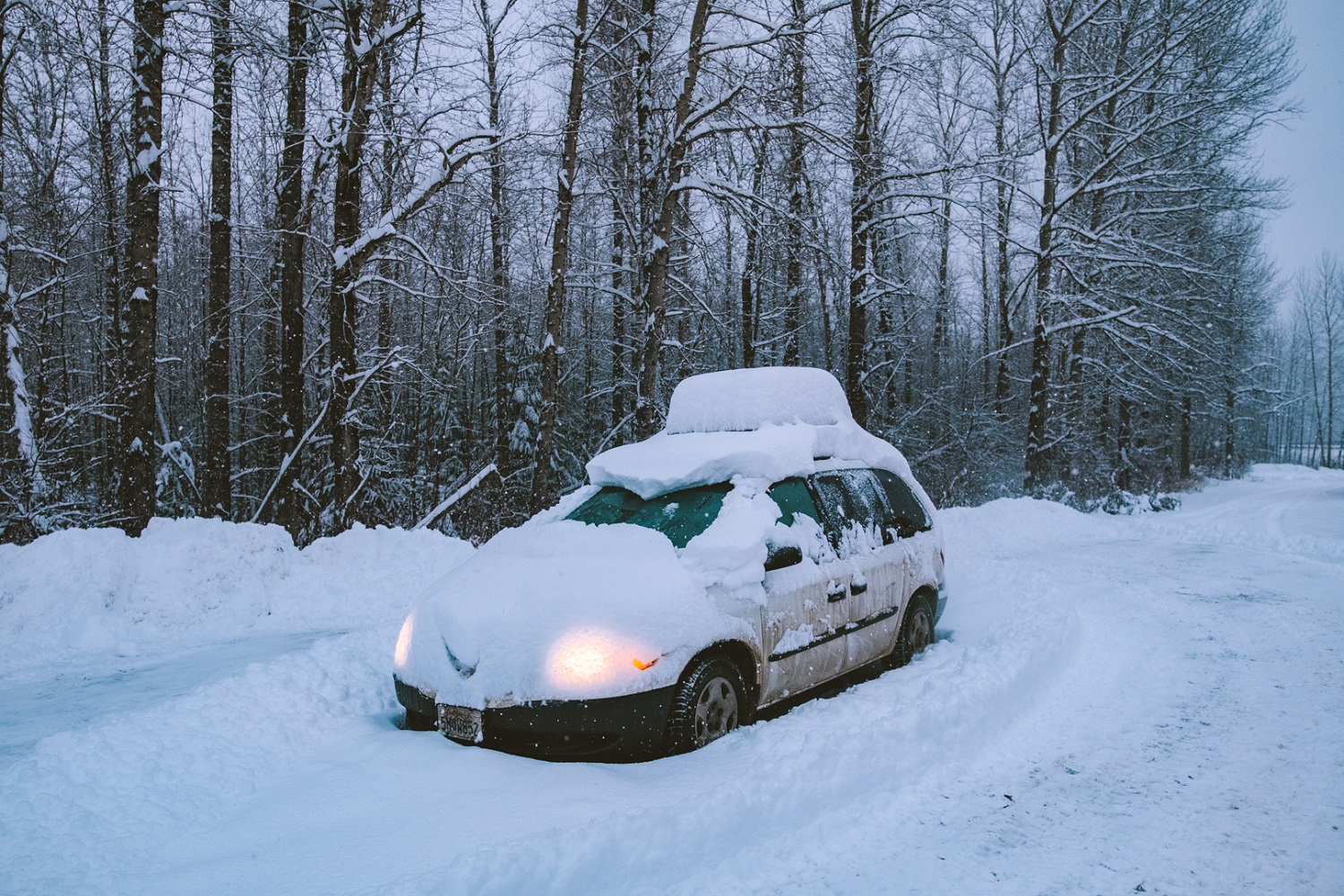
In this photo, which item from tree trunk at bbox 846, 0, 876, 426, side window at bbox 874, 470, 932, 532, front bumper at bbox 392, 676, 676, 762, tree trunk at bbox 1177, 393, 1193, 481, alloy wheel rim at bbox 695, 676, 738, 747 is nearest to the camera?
front bumper at bbox 392, 676, 676, 762

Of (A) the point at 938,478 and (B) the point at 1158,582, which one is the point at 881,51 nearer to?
(B) the point at 1158,582

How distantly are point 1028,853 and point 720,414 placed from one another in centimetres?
375

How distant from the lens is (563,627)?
396cm

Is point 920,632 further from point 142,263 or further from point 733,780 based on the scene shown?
point 142,263

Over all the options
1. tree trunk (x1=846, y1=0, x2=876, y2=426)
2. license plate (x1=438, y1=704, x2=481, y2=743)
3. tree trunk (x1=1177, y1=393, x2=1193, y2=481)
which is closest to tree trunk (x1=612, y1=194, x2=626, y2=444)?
tree trunk (x1=846, y1=0, x2=876, y2=426)

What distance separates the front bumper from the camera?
3.84 metres

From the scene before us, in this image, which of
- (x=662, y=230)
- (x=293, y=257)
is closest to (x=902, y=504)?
(x=662, y=230)

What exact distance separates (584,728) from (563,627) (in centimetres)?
51

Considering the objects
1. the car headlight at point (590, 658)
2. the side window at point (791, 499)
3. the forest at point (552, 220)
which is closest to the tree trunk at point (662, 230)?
the forest at point (552, 220)

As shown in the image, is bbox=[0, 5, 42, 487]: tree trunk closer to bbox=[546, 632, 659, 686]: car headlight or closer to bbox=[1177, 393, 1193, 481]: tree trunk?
bbox=[546, 632, 659, 686]: car headlight

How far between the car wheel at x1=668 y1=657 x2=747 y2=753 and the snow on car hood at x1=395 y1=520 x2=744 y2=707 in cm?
15

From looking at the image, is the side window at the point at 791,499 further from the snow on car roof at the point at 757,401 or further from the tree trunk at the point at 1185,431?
the tree trunk at the point at 1185,431

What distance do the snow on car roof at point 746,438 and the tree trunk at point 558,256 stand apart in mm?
6588

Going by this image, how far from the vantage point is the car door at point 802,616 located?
15.4 feet
